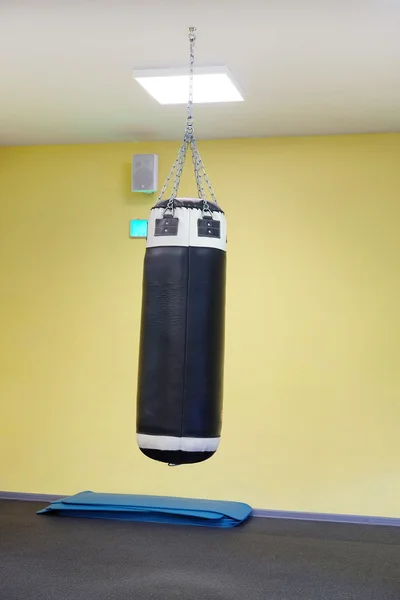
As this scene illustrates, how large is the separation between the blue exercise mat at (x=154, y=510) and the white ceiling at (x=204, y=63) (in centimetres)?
255

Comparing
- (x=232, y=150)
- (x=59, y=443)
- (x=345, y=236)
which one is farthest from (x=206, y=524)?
(x=232, y=150)

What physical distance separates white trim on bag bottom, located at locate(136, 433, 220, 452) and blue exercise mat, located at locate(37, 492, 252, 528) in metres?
2.12

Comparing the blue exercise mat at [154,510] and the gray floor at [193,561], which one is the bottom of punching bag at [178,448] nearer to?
the gray floor at [193,561]

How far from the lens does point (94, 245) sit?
20.7ft

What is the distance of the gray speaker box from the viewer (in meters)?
6.11

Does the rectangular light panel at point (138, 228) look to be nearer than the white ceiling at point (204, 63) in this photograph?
No

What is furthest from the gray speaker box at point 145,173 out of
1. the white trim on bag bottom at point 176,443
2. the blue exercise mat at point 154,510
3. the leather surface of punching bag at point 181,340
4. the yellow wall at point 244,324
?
the white trim on bag bottom at point 176,443

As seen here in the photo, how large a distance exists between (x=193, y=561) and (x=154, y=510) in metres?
1.06

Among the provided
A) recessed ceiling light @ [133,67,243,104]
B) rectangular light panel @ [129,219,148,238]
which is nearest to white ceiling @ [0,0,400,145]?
recessed ceiling light @ [133,67,243,104]

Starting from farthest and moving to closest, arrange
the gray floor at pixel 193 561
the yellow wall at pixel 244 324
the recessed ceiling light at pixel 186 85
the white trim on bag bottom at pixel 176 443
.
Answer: the yellow wall at pixel 244 324 < the recessed ceiling light at pixel 186 85 < the gray floor at pixel 193 561 < the white trim on bag bottom at pixel 176 443

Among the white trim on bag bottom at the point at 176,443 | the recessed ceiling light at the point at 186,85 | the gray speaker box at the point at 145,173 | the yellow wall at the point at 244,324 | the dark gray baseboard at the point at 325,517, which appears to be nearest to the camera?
the white trim on bag bottom at the point at 176,443

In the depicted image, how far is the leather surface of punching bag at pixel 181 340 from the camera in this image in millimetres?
3479

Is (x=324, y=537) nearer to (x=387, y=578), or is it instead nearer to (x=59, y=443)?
(x=387, y=578)

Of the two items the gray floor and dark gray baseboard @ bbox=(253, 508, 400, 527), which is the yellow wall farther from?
the gray floor
